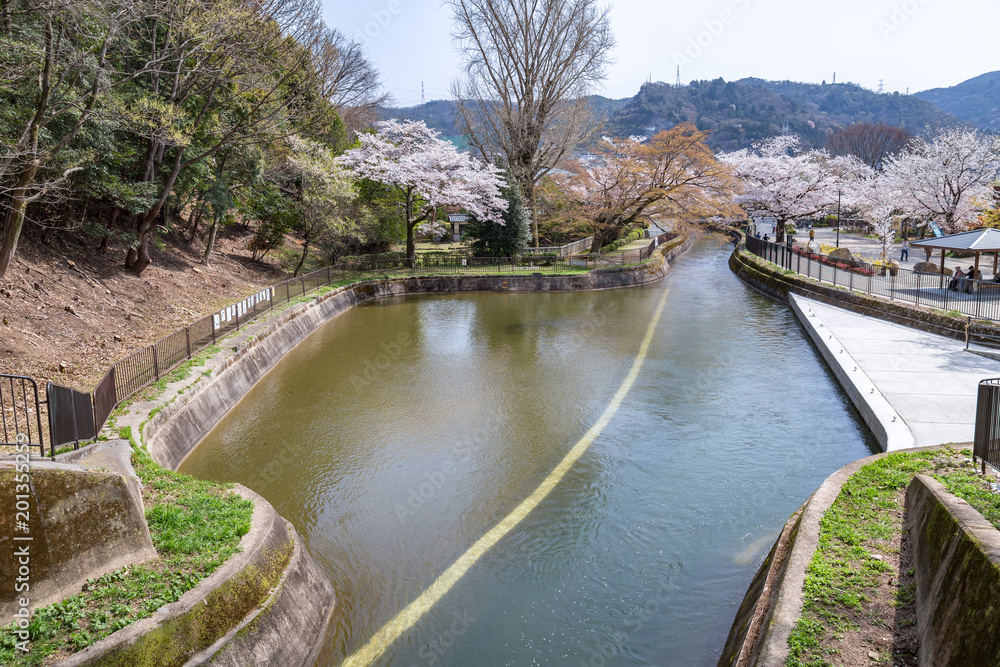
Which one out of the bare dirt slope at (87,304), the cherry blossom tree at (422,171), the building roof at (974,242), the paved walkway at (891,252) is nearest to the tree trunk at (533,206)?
the cherry blossom tree at (422,171)

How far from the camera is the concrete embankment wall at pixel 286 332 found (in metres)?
10.5

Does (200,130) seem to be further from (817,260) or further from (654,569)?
(817,260)

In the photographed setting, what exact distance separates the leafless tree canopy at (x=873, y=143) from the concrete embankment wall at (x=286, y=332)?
6577cm

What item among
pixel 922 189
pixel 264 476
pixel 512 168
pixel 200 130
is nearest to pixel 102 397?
pixel 264 476

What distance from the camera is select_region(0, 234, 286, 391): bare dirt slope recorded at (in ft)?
38.3

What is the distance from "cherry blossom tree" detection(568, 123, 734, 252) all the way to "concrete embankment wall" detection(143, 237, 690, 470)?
3.38 m

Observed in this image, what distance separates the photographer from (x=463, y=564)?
754 centimetres

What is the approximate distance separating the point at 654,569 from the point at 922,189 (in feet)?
119

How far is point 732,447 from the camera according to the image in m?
10.9

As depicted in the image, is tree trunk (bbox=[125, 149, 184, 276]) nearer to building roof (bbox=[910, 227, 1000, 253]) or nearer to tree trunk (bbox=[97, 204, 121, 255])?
tree trunk (bbox=[97, 204, 121, 255])

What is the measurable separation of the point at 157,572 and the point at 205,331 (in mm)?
9745

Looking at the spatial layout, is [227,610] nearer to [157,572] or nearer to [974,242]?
[157,572]

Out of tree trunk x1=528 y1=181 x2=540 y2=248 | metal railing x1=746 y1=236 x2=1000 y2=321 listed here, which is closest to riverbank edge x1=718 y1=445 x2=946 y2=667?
metal railing x1=746 y1=236 x2=1000 y2=321

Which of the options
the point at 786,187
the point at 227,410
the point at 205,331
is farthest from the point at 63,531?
the point at 786,187
